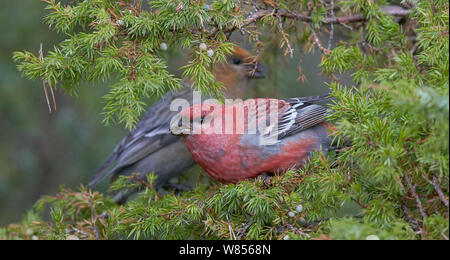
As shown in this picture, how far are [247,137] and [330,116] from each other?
2.45 feet

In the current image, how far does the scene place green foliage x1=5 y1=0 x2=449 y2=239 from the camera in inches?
63.5

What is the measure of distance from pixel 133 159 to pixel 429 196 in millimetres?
2813

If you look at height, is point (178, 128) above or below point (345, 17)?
below

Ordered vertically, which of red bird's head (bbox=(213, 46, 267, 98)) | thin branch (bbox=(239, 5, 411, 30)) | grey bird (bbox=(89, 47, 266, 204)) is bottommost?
grey bird (bbox=(89, 47, 266, 204))

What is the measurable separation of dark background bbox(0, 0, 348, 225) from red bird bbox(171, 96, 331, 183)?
885 mm

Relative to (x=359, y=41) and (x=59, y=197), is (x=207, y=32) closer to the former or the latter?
(x=359, y=41)

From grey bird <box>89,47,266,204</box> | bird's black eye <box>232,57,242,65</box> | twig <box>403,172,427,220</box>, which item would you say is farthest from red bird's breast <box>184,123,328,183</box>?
bird's black eye <box>232,57,242,65</box>

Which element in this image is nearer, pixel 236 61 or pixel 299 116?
pixel 299 116

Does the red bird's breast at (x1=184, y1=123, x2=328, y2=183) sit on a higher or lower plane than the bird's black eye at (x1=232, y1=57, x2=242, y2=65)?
lower

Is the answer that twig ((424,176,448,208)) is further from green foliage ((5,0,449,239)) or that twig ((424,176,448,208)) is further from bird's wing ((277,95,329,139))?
bird's wing ((277,95,329,139))

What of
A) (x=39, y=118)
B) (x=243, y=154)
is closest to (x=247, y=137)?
(x=243, y=154)

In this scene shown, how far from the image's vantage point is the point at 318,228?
1.94 meters

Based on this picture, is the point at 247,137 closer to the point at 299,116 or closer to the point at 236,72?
the point at 299,116

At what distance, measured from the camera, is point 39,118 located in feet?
17.4
